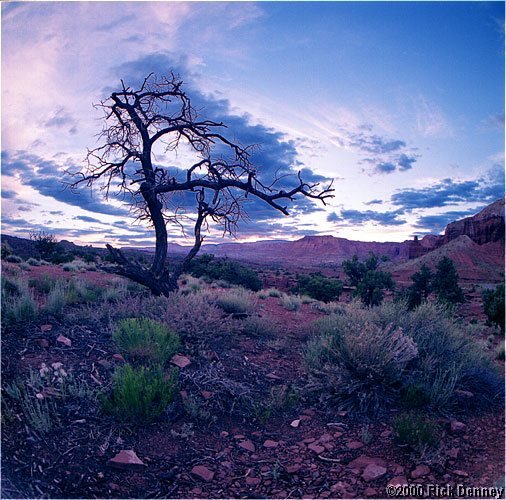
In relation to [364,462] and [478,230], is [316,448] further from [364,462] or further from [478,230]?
[478,230]

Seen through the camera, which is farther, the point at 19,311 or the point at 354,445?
the point at 19,311

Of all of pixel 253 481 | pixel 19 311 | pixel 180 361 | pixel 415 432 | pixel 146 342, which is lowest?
pixel 253 481

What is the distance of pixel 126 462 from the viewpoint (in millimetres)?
4602

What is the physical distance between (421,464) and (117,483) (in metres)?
3.06

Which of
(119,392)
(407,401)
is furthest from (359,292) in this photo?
(119,392)

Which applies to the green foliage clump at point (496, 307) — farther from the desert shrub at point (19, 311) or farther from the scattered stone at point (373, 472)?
the desert shrub at point (19, 311)

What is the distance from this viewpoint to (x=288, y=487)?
4578 mm

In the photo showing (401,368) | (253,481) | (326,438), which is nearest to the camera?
(253,481)

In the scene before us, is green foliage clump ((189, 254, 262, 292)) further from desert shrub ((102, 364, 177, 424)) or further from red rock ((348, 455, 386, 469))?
red rock ((348, 455, 386, 469))

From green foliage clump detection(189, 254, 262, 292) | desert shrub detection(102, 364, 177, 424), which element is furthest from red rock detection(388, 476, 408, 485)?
green foliage clump detection(189, 254, 262, 292)

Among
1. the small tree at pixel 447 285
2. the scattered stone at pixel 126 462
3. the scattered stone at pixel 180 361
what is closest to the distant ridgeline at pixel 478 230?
the small tree at pixel 447 285

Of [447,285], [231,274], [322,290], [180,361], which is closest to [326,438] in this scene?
[180,361]

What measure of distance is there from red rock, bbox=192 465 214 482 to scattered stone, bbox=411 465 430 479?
2031mm

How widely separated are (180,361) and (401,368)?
3202 millimetres
